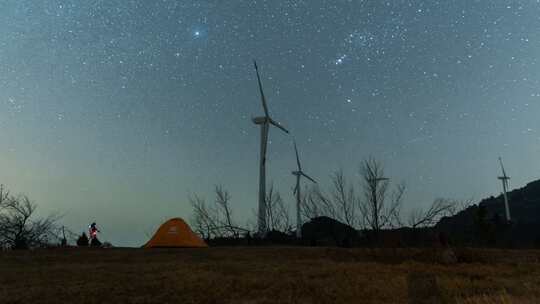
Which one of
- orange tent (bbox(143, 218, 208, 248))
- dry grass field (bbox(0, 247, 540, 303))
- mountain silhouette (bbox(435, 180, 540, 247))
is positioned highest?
mountain silhouette (bbox(435, 180, 540, 247))

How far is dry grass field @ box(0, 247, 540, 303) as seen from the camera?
852 centimetres

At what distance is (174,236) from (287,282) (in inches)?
721

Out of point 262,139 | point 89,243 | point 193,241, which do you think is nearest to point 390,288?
point 193,241

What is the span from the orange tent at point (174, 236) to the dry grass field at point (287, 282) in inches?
467

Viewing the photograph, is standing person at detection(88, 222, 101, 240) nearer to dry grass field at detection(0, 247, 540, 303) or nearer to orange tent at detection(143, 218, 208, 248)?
orange tent at detection(143, 218, 208, 248)

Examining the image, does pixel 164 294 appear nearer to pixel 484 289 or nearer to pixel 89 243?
pixel 484 289

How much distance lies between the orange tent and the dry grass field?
11868mm

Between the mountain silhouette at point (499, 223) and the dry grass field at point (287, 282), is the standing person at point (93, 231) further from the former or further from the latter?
the mountain silhouette at point (499, 223)

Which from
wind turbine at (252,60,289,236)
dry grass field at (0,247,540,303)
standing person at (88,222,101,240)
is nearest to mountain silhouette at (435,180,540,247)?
dry grass field at (0,247,540,303)

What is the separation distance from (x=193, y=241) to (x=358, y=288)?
19914 mm

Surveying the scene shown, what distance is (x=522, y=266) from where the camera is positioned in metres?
13.4

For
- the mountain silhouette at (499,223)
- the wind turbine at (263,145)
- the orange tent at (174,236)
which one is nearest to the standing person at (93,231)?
the orange tent at (174,236)

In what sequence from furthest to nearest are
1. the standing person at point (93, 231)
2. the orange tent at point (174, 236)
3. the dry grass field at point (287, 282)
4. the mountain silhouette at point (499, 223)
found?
the mountain silhouette at point (499, 223) → the standing person at point (93, 231) → the orange tent at point (174, 236) → the dry grass field at point (287, 282)

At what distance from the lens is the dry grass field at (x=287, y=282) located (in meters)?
8.52
